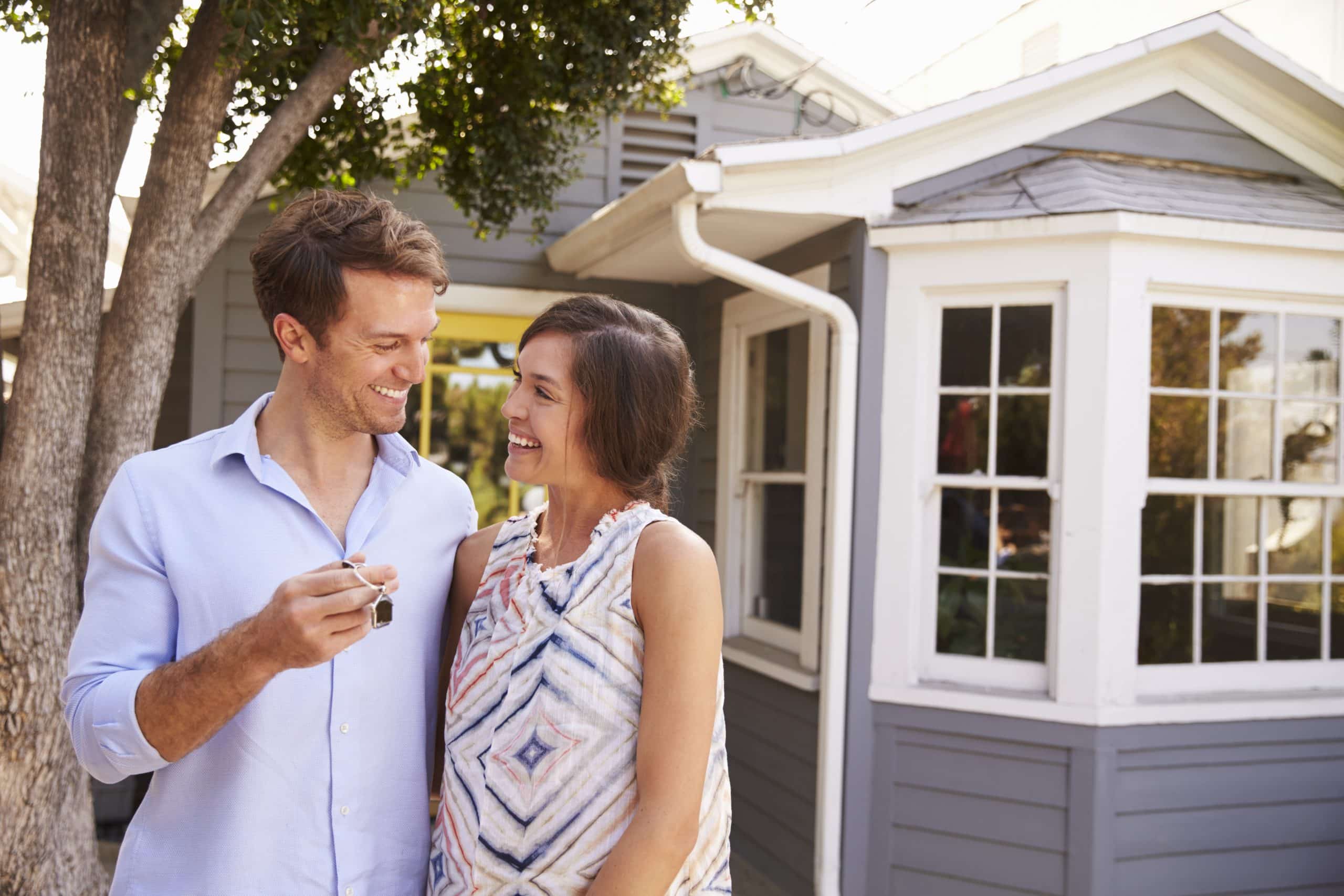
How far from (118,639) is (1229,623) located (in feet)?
13.8

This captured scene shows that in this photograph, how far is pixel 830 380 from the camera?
15.0ft

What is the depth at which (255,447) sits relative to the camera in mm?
1607

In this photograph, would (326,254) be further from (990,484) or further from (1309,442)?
(1309,442)

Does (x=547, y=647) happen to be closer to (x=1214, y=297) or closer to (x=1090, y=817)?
(x=1090, y=817)

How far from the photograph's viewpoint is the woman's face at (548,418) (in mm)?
1559

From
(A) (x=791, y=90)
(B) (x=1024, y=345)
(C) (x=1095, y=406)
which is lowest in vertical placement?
(C) (x=1095, y=406)

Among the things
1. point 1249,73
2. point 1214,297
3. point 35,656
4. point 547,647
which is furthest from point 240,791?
point 1249,73

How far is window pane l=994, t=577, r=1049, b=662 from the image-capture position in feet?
13.7

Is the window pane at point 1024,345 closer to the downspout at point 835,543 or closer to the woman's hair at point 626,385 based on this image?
the downspout at point 835,543

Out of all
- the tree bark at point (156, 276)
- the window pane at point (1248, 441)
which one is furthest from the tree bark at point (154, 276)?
the window pane at point (1248, 441)

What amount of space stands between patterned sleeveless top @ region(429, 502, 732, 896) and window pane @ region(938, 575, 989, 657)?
294 cm

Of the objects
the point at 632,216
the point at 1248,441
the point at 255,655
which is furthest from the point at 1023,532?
the point at 255,655

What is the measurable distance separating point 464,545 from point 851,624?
2701 millimetres

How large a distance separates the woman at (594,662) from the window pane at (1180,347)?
316 cm
